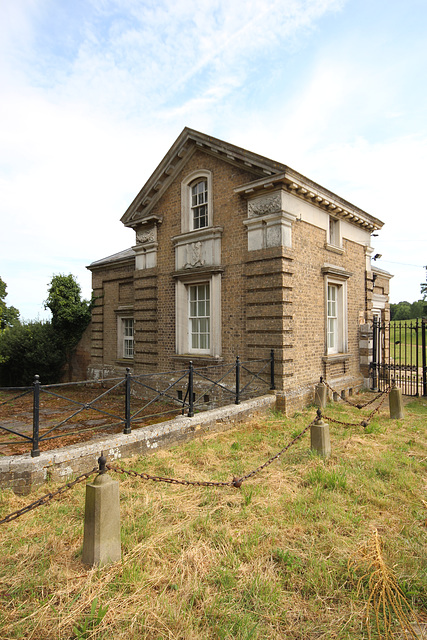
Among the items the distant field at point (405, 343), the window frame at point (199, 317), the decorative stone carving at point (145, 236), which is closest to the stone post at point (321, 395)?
the distant field at point (405, 343)

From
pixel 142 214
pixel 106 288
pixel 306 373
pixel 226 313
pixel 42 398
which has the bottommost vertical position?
pixel 42 398

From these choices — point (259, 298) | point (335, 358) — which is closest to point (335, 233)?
point (335, 358)

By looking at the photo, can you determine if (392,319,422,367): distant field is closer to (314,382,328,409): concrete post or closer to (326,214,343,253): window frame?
(314,382,328,409): concrete post

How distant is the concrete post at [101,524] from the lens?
3320 millimetres

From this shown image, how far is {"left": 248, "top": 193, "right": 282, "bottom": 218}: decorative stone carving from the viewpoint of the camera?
369 inches

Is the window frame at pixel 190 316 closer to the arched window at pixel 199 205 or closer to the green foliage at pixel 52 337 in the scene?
the arched window at pixel 199 205

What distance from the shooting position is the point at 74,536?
384cm

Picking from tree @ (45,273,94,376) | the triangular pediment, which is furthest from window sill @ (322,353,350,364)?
tree @ (45,273,94,376)

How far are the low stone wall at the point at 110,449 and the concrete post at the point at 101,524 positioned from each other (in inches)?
84.3

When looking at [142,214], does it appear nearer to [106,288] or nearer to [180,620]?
[106,288]

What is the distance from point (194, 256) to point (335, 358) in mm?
5534

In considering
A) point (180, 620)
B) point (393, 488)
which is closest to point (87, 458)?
point (180, 620)

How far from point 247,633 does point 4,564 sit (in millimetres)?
2389

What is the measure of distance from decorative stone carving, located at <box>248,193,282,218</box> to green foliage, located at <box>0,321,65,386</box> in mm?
11297
